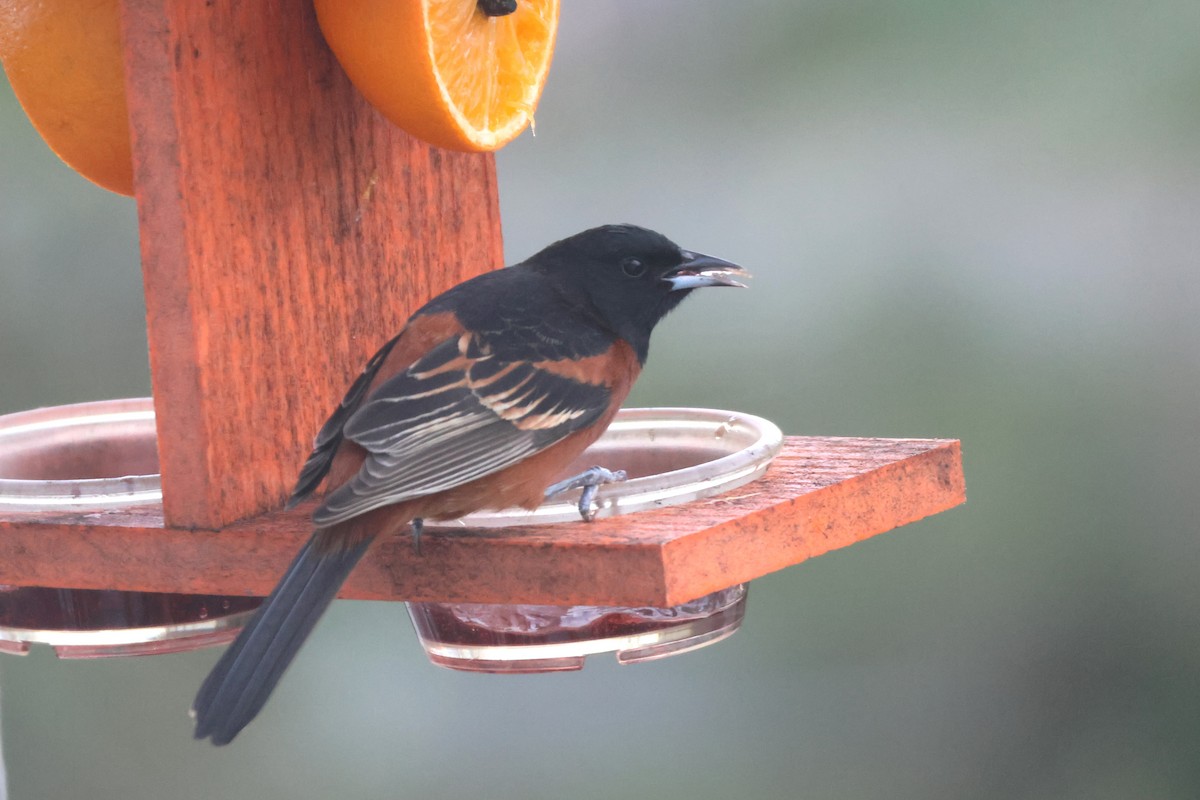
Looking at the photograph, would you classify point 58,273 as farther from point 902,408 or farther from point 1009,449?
point 1009,449

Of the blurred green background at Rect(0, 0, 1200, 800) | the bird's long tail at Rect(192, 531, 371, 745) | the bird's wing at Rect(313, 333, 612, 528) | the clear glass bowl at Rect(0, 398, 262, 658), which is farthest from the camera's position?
the blurred green background at Rect(0, 0, 1200, 800)

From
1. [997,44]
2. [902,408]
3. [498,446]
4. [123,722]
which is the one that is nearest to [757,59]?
[997,44]

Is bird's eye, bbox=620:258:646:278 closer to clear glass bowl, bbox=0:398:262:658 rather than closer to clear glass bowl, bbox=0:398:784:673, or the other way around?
clear glass bowl, bbox=0:398:784:673

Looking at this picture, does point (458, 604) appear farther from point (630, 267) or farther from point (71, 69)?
point (71, 69)

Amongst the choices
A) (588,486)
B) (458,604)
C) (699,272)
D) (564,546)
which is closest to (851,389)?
(699,272)

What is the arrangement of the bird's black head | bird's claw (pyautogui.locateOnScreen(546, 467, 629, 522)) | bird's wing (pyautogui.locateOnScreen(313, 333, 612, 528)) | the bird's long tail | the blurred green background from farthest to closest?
the blurred green background, the bird's black head, bird's claw (pyautogui.locateOnScreen(546, 467, 629, 522)), bird's wing (pyautogui.locateOnScreen(313, 333, 612, 528)), the bird's long tail

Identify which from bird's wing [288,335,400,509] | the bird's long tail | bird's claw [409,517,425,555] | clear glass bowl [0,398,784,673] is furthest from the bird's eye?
the bird's long tail
